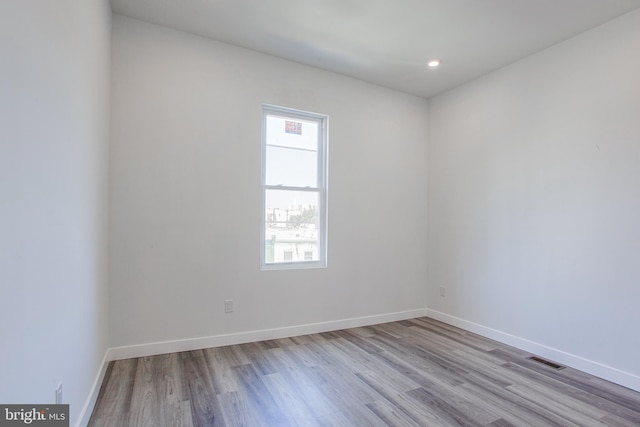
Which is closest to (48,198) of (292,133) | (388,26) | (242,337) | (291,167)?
(242,337)

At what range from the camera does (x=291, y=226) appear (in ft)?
11.6

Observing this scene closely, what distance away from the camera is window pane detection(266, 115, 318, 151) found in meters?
3.44

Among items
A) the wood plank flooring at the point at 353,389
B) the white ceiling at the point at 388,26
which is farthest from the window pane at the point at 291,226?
the white ceiling at the point at 388,26

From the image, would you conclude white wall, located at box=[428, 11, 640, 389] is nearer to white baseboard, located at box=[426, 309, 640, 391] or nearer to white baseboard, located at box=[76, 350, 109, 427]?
white baseboard, located at box=[426, 309, 640, 391]

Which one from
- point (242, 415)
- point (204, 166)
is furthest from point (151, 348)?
point (204, 166)

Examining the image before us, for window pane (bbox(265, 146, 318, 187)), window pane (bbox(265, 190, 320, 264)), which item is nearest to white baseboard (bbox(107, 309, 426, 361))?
window pane (bbox(265, 190, 320, 264))

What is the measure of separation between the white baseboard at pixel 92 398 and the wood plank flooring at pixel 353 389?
5cm

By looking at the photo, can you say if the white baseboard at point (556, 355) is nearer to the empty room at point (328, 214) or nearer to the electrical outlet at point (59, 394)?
the empty room at point (328, 214)

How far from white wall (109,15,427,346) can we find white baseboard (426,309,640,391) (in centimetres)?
90

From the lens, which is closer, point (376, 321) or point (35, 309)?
point (35, 309)

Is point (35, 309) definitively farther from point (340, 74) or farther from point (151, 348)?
point (340, 74)

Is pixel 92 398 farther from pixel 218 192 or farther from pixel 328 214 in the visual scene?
pixel 328 214

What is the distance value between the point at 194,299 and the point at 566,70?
401 centimetres

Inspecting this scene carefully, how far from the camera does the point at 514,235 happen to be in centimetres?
328
